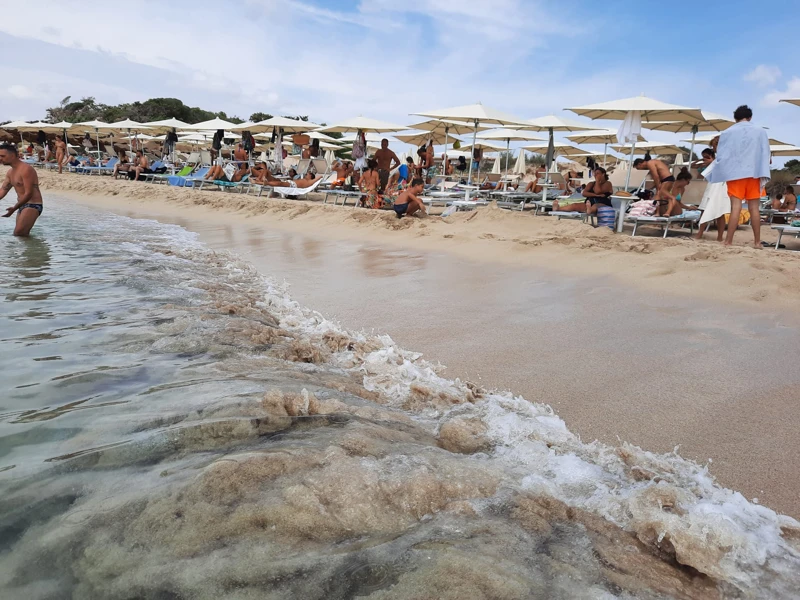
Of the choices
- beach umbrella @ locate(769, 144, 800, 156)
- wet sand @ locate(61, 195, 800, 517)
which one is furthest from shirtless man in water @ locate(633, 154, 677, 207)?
beach umbrella @ locate(769, 144, 800, 156)

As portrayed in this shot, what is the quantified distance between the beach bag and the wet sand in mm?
3306

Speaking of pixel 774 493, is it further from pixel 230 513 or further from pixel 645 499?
pixel 230 513

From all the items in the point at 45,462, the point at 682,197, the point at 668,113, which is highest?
the point at 668,113

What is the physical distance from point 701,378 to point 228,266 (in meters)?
4.87

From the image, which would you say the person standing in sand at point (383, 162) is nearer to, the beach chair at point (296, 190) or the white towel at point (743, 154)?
the beach chair at point (296, 190)

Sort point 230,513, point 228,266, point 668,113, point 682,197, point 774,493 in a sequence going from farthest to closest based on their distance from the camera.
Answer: point 668,113 < point 682,197 < point 228,266 < point 774,493 < point 230,513

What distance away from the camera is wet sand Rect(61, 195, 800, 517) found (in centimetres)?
205

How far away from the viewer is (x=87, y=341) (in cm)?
312

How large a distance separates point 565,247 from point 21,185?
22.4ft

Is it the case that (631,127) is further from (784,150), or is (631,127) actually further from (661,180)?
(784,150)

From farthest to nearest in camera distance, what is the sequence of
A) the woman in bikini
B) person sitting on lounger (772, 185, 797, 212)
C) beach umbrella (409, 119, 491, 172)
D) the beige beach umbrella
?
the beige beach umbrella < beach umbrella (409, 119, 491, 172) < the woman in bikini < person sitting on lounger (772, 185, 797, 212)

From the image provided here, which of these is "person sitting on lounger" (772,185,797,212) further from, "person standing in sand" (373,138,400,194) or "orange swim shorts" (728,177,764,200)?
"person standing in sand" (373,138,400,194)

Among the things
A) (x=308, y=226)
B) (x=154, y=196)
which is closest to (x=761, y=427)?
(x=308, y=226)

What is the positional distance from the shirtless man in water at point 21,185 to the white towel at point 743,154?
8075 millimetres
